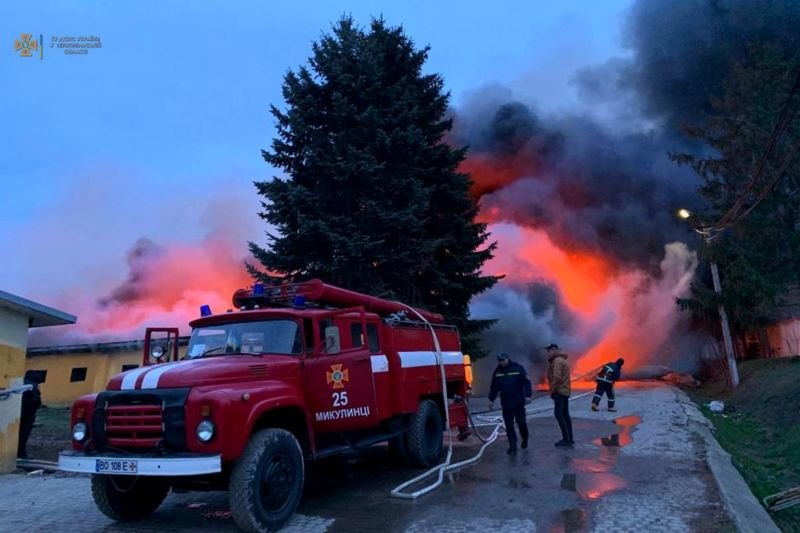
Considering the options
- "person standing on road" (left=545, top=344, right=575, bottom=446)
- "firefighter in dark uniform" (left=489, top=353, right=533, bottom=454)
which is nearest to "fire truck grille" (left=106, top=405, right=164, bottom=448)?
"firefighter in dark uniform" (left=489, top=353, right=533, bottom=454)

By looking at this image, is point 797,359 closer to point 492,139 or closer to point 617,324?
point 617,324

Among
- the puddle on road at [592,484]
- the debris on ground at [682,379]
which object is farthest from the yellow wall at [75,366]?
the debris on ground at [682,379]

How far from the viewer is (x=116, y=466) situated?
17.4 feet

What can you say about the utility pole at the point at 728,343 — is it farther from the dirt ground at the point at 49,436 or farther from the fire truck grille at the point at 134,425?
the dirt ground at the point at 49,436

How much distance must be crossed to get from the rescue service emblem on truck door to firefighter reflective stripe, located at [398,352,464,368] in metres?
1.43

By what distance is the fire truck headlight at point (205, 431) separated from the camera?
204 inches

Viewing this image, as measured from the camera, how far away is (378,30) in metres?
17.7

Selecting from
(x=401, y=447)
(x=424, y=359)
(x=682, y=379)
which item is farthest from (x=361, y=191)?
(x=682, y=379)

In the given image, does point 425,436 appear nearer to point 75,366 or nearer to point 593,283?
point 75,366

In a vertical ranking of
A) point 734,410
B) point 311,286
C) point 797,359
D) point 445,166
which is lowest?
point 734,410

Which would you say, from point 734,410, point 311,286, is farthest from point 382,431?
point 734,410

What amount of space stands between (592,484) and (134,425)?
563 cm

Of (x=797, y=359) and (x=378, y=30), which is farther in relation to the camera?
(x=797, y=359)

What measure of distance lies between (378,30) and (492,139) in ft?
56.6
